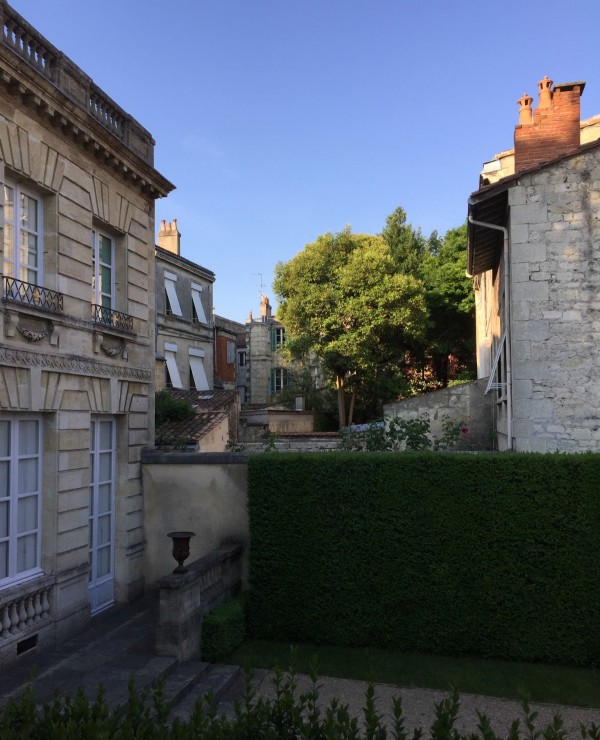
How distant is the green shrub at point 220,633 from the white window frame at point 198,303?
65.5 ft

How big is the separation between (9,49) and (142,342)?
4.93 m

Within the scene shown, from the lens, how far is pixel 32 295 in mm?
7934

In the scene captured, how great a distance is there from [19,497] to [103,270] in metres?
4.02

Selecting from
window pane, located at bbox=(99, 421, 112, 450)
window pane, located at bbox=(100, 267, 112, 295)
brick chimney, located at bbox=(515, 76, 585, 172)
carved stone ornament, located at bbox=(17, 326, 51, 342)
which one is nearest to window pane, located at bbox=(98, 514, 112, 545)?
window pane, located at bbox=(99, 421, 112, 450)

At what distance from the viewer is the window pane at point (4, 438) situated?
7562 mm

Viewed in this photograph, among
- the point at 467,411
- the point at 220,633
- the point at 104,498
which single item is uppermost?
the point at 467,411

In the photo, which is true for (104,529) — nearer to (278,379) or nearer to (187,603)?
(187,603)

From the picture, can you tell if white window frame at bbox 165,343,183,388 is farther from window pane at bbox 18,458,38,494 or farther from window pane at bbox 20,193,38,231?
window pane at bbox 18,458,38,494

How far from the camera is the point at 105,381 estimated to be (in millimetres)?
9578

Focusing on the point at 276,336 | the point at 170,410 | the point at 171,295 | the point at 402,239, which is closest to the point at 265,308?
the point at 276,336

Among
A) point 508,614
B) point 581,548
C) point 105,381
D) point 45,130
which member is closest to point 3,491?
point 105,381

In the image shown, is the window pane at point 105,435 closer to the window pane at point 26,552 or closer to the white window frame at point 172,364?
the window pane at point 26,552

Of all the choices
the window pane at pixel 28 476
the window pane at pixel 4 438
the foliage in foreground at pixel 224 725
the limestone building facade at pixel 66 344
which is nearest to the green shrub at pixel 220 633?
the limestone building facade at pixel 66 344

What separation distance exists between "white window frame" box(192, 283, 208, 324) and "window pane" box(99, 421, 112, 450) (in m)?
17.5
